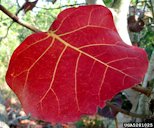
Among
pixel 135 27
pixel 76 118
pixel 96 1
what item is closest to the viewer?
pixel 76 118

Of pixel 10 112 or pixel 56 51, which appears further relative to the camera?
pixel 10 112

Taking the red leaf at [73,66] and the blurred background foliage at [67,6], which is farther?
the blurred background foliage at [67,6]

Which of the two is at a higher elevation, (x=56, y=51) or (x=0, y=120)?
(x=56, y=51)

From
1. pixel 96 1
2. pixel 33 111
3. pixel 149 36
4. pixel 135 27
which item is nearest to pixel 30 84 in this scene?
pixel 33 111

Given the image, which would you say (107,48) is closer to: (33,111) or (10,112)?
(33,111)

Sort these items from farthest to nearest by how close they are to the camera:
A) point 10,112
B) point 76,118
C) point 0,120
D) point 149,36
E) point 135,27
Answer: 1. point 10,112
2. point 149,36
3. point 0,120
4. point 135,27
5. point 76,118

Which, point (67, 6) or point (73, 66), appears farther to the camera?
point (67, 6)

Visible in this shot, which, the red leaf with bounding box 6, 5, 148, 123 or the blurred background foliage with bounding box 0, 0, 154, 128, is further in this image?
the blurred background foliage with bounding box 0, 0, 154, 128

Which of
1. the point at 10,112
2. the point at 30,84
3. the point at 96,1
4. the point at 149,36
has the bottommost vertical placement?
the point at 10,112
